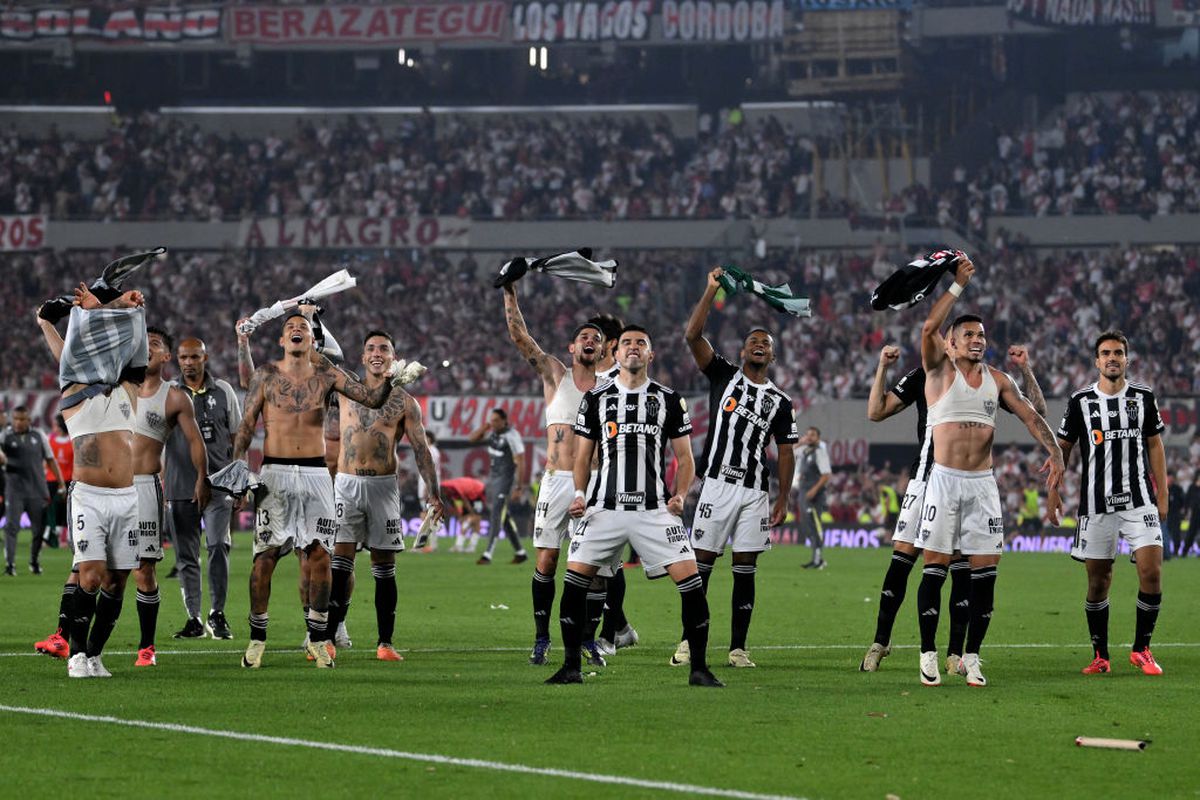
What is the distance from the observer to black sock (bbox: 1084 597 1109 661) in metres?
12.9

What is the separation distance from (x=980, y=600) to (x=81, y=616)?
5.85 m

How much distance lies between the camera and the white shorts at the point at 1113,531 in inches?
504

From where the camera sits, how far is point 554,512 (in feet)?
43.7

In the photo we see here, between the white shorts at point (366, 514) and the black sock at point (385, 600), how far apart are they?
7.2 inches

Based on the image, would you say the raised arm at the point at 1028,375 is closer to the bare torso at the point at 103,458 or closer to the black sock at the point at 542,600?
the black sock at the point at 542,600

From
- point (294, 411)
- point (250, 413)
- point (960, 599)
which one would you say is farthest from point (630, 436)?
point (250, 413)

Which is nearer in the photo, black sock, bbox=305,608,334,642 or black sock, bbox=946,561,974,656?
black sock, bbox=946,561,974,656

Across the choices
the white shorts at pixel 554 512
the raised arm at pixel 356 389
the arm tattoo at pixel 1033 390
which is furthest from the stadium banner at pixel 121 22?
the arm tattoo at pixel 1033 390

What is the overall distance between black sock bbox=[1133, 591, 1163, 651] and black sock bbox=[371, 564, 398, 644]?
5.35 m

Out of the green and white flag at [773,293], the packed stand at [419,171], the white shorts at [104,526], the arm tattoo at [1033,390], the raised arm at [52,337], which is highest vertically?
the packed stand at [419,171]

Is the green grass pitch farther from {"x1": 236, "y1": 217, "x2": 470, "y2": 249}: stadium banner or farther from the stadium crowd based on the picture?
{"x1": 236, "y1": 217, "x2": 470, "y2": 249}: stadium banner

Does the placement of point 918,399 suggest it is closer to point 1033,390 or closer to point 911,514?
point 911,514

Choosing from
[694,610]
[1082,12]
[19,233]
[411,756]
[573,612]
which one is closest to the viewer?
[411,756]

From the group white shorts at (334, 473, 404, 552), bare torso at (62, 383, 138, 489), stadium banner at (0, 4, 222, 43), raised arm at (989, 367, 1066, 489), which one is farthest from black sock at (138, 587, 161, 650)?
stadium banner at (0, 4, 222, 43)
